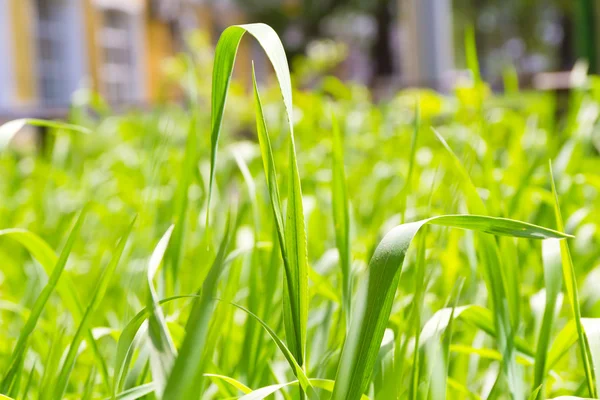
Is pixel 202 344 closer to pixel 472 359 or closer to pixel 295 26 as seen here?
pixel 472 359

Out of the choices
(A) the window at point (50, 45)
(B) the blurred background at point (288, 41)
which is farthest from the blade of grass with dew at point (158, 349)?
(A) the window at point (50, 45)

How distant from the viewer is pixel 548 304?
0.43 metres

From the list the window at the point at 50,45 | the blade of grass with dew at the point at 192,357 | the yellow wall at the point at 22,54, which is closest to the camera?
the blade of grass with dew at the point at 192,357

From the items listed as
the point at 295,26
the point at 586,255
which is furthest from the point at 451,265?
the point at 295,26

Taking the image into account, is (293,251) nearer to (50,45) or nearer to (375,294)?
(375,294)

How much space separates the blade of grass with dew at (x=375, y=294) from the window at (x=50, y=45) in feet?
31.2

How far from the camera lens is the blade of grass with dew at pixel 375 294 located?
321 mm

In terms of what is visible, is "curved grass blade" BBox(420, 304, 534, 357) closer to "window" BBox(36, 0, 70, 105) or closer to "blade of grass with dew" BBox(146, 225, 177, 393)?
"blade of grass with dew" BBox(146, 225, 177, 393)

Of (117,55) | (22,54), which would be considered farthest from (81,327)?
(117,55)

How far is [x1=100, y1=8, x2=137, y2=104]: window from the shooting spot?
10672mm

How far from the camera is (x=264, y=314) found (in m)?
0.49

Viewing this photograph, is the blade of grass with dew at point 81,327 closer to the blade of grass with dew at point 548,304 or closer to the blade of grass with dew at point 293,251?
the blade of grass with dew at point 293,251

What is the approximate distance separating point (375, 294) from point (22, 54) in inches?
329

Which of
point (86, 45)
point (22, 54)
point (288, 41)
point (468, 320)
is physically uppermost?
point (288, 41)
